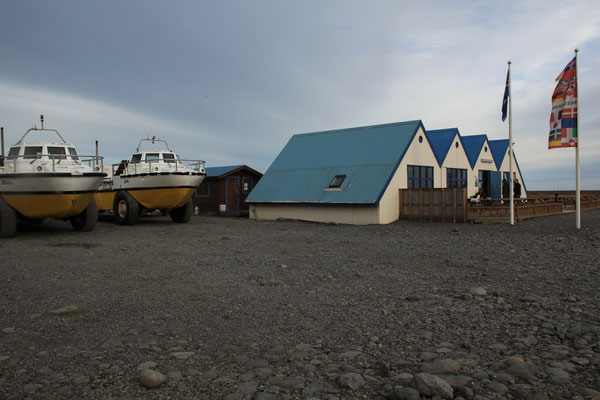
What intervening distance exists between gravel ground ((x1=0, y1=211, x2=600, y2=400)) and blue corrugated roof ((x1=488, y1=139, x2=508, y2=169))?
25.7 metres

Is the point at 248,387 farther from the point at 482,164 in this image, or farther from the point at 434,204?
the point at 482,164

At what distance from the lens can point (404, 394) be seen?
142 inches

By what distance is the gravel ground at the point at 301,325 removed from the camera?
3.91 metres

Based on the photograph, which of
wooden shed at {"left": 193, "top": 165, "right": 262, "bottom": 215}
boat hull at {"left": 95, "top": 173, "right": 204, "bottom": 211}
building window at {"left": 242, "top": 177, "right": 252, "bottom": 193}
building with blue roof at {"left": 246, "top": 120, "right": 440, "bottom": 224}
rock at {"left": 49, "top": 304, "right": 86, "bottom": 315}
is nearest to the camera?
rock at {"left": 49, "top": 304, "right": 86, "bottom": 315}

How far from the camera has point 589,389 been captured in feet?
12.0

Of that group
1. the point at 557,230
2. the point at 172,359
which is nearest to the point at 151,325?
the point at 172,359

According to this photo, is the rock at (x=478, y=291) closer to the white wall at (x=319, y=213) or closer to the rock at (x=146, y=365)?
the rock at (x=146, y=365)

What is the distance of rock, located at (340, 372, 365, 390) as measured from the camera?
3850mm

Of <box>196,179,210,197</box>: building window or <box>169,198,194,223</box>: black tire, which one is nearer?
<box>169,198,194,223</box>: black tire

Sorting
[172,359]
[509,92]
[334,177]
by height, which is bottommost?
[172,359]

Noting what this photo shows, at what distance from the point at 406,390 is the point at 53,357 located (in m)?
3.42

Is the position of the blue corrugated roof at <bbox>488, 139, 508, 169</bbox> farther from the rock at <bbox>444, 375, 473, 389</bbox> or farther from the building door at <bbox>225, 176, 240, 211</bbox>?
the rock at <bbox>444, 375, 473, 389</bbox>

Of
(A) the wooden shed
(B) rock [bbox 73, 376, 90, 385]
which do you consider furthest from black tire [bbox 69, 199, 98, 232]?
(B) rock [bbox 73, 376, 90, 385]

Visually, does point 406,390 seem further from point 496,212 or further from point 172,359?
point 496,212
